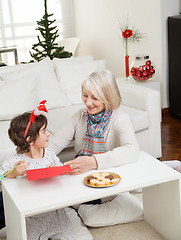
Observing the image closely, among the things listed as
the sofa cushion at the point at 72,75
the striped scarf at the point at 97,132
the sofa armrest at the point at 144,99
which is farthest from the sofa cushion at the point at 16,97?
the striped scarf at the point at 97,132

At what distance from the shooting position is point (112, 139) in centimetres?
259

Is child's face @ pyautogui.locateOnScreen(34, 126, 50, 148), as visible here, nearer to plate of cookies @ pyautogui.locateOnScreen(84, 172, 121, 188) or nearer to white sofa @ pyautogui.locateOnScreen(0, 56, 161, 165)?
plate of cookies @ pyautogui.locateOnScreen(84, 172, 121, 188)

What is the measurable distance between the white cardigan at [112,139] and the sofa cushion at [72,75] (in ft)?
3.52

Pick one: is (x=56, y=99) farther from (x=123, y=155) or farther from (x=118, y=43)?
(x=118, y=43)

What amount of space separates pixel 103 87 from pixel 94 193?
0.69 metres

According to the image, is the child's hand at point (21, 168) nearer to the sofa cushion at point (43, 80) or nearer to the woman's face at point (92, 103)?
the woman's face at point (92, 103)

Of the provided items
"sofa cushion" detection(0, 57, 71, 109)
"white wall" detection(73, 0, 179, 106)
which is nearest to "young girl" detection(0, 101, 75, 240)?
"sofa cushion" detection(0, 57, 71, 109)

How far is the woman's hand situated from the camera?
2.20 metres

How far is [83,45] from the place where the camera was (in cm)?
652

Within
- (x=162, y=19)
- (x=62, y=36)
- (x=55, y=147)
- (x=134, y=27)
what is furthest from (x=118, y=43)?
(x=55, y=147)

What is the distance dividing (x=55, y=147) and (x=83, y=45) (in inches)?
160

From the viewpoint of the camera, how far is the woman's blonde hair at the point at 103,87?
8.02ft

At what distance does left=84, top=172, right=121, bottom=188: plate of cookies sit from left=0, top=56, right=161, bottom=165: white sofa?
3.25 ft

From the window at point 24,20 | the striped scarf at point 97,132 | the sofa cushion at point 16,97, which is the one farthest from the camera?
the window at point 24,20
